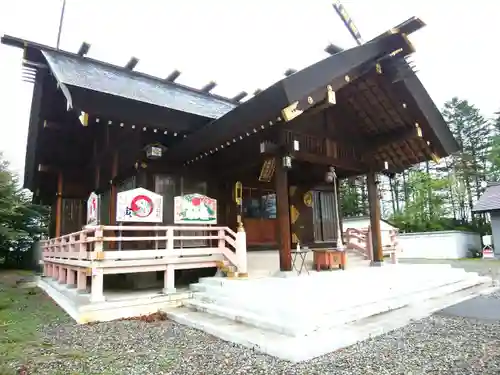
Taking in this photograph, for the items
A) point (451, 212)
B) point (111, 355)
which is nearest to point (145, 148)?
point (111, 355)

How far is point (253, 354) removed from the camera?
11.6 ft

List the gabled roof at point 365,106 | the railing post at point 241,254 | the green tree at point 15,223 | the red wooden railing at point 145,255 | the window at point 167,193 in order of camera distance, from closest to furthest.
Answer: the gabled roof at point 365,106
the red wooden railing at point 145,255
the railing post at point 241,254
the window at point 167,193
the green tree at point 15,223

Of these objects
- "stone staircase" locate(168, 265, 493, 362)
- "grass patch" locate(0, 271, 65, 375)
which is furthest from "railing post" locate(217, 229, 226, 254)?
"grass patch" locate(0, 271, 65, 375)

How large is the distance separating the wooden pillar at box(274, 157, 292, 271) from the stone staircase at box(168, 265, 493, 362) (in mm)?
356

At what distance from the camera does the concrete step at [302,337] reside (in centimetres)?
349

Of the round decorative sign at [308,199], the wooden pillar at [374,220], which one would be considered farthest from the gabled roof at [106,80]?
the wooden pillar at [374,220]

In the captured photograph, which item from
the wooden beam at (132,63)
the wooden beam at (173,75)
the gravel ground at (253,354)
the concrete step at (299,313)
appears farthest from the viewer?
the wooden beam at (173,75)

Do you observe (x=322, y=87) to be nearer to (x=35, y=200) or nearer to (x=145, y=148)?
(x=145, y=148)

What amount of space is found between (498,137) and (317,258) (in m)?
27.4

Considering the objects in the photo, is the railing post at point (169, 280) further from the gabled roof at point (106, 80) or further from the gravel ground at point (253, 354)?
the gabled roof at point (106, 80)

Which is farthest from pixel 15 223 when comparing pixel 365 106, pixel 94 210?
pixel 365 106

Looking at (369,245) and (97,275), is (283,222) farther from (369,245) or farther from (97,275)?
(369,245)

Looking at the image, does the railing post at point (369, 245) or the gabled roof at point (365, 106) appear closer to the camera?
the gabled roof at point (365, 106)

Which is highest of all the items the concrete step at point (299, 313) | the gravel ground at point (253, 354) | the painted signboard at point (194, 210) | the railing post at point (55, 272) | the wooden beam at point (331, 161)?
the wooden beam at point (331, 161)
